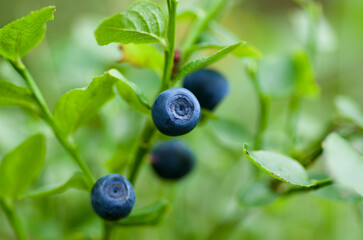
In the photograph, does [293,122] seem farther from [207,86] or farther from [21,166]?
[21,166]

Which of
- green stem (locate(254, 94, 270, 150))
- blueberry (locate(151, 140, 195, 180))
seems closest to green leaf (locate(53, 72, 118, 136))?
blueberry (locate(151, 140, 195, 180))

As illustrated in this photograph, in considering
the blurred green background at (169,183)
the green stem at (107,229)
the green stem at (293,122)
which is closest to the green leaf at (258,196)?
the blurred green background at (169,183)

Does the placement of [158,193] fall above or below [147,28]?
below

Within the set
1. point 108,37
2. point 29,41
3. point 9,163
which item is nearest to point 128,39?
point 108,37

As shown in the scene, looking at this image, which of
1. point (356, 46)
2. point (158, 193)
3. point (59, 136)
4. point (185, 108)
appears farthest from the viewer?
point (356, 46)

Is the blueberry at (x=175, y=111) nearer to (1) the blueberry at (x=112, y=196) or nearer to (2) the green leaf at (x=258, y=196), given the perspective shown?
(1) the blueberry at (x=112, y=196)

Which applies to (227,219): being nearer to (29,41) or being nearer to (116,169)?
(116,169)
